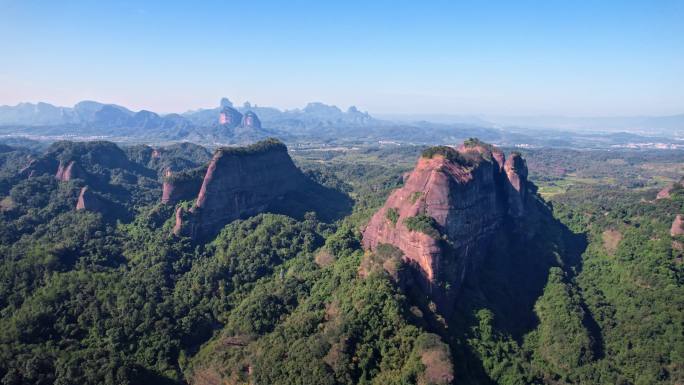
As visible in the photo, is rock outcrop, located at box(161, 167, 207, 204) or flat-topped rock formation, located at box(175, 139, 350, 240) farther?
rock outcrop, located at box(161, 167, 207, 204)

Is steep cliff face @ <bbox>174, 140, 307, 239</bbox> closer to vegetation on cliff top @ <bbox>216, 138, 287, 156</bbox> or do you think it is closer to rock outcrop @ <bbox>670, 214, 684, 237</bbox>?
vegetation on cliff top @ <bbox>216, 138, 287, 156</bbox>

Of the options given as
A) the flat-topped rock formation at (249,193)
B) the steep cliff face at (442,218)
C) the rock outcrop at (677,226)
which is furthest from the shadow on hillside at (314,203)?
the rock outcrop at (677,226)

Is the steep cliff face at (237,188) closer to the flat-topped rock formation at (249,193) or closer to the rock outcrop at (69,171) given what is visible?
the flat-topped rock formation at (249,193)

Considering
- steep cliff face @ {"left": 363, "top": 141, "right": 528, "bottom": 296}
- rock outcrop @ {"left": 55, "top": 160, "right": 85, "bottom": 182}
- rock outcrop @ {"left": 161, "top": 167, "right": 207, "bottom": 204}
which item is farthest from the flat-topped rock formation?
steep cliff face @ {"left": 363, "top": 141, "right": 528, "bottom": 296}

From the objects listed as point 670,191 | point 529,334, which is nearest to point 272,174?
point 529,334

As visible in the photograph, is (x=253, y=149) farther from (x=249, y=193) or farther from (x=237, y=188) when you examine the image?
(x=237, y=188)
